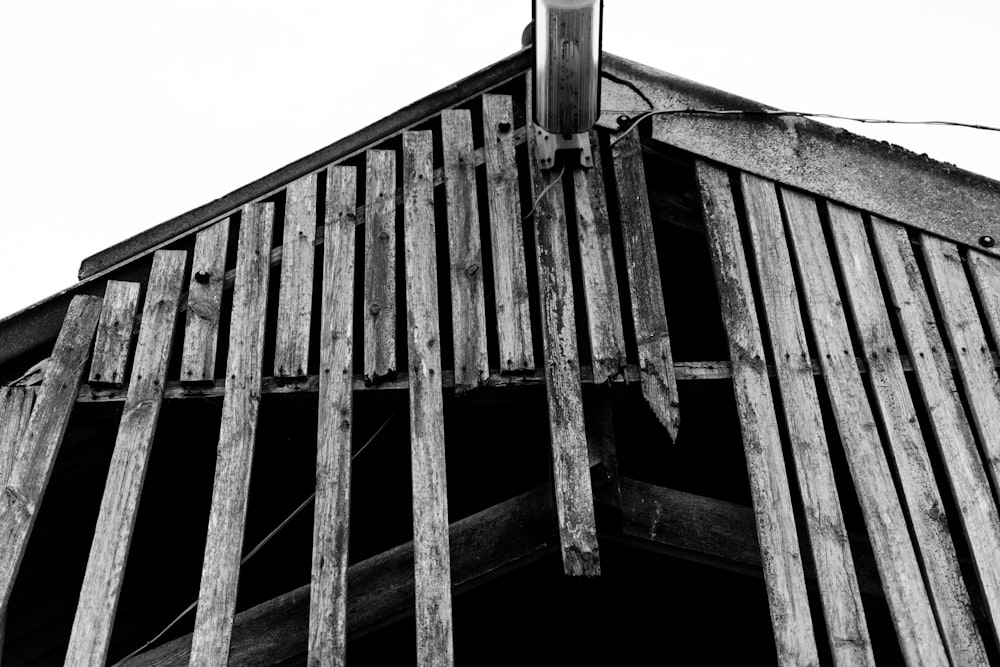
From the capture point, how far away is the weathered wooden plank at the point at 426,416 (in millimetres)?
3361

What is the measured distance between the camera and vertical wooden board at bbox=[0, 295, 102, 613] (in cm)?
358

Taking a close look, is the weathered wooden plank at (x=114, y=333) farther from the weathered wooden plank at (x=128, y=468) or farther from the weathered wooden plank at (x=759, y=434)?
the weathered wooden plank at (x=759, y=434)

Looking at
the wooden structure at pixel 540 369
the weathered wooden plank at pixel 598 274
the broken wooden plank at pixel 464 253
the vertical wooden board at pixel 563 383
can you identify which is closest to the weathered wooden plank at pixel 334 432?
the wooden structure at pixel 540 369

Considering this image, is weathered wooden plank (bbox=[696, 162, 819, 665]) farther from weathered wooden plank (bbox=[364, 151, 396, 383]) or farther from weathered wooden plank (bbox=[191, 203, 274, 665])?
weathered wooden plank (bbox=[191, 203, 274, 665])

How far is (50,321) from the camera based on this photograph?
13.4 ft

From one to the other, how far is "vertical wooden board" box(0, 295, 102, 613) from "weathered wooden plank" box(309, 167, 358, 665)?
100 centimetres

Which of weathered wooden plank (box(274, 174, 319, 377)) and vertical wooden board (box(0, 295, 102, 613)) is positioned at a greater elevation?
weathered wooden plank (box(274, 174, 319, 377))

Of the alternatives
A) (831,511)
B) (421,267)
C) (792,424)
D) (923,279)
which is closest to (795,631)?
(831,511)

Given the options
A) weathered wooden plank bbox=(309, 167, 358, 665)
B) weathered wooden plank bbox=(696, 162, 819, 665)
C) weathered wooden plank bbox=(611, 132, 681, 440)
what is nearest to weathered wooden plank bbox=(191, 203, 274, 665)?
weathered wooden plank bbox=(309, 167, 358, 665)

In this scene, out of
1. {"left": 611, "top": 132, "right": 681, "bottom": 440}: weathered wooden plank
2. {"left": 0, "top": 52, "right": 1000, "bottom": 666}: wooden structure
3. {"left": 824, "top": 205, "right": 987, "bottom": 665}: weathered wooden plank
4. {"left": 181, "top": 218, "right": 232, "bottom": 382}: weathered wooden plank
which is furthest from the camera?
{"left": 181, "top": 218, "right": 232, "bottom": 382}: weathered wooden plank

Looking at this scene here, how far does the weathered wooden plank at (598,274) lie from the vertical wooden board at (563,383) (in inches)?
3.0

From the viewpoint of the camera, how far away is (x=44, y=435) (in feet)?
12.4

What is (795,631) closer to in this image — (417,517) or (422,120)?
(417,517)

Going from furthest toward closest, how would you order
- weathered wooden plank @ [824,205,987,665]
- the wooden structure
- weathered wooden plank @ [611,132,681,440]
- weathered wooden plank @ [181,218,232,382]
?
weathered wooden plank @ [181,218,232,382]
weathered wooden plank @ [611,132,681,440]
the wooden structure
weathered wooden plank @ [824,205,987,665]
